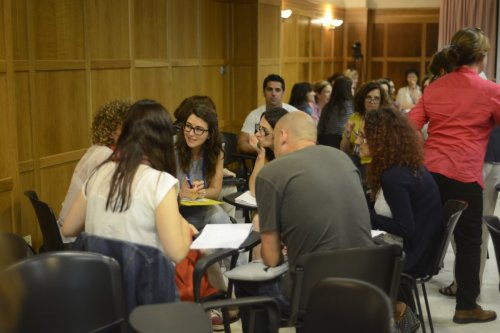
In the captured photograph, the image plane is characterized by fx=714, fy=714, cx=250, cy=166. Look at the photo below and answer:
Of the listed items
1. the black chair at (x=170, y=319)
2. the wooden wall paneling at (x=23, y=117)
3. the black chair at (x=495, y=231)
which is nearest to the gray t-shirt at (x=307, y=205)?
the black chair at (x=495, y=231)

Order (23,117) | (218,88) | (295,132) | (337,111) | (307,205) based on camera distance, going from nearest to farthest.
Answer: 1. (307,205)
2. (295,132)
3. (23,117)
4. (337,111)
5. (218,88)

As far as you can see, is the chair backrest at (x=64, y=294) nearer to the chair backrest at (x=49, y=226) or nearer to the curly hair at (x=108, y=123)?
the chair backrest at (x=49, y=226)

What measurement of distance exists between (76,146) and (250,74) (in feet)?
11.1

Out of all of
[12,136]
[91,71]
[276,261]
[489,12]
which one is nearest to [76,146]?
[91,71]

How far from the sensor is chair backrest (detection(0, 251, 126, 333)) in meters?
2.29

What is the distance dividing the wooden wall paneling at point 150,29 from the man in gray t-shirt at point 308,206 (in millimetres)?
3503

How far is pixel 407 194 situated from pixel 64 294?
178cm

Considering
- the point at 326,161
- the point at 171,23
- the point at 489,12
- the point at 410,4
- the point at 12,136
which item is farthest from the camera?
the point at 410,4

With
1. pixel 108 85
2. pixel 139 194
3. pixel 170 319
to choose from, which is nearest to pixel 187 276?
pixel 139 194

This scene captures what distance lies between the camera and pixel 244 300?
253 cm

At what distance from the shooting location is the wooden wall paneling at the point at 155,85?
19.9 feet

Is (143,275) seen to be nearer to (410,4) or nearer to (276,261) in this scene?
(276,261)

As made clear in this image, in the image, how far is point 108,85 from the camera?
5.49 meters

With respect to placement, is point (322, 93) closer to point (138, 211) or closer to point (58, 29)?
point (58, 29)
